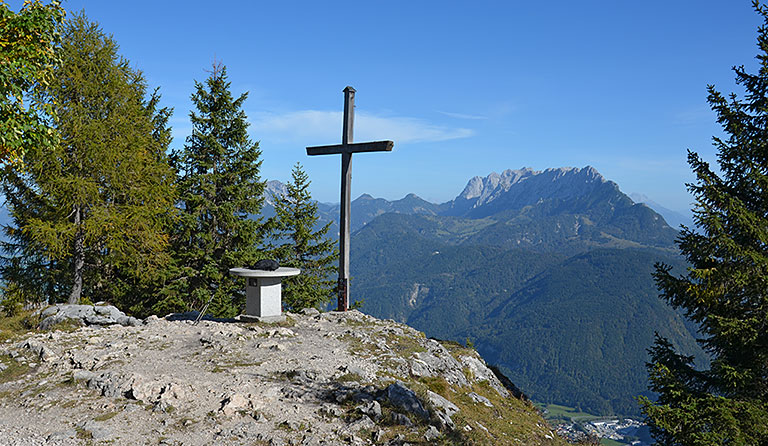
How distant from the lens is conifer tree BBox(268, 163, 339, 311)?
28234 millimetres

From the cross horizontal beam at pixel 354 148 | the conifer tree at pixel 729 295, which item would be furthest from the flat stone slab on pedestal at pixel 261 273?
the conifer tree at pixel 729 295

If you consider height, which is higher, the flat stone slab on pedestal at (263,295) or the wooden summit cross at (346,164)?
the wooden summit cross at (346,164)

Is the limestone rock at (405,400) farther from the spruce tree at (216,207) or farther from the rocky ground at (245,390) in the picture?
the spruce tree at (216,207)

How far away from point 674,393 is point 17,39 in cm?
1455

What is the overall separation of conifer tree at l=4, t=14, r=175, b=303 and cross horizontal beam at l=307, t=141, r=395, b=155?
22.8 ft

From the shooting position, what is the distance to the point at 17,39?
8711mm

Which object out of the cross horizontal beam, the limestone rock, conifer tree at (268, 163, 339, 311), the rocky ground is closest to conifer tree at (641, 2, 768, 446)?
the rocky ground

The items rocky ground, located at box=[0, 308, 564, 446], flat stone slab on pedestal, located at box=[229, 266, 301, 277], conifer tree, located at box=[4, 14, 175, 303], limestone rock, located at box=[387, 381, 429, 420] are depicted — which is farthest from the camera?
conifer tree, located at box=[4, 14, 175, 303]

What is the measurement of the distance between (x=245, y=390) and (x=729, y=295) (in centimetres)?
1001

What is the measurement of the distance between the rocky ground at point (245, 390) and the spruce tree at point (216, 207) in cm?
892

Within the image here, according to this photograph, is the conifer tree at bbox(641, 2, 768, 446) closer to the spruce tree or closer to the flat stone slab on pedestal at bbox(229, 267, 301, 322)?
the flat stone slab on pedestal at bbox(229, 267, 301, 322)

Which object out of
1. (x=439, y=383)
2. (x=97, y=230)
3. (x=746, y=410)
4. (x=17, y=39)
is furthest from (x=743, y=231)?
(x=97, y=230)

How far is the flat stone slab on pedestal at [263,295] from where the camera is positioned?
15047mm

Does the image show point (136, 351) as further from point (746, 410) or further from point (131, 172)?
point (746, 410)
